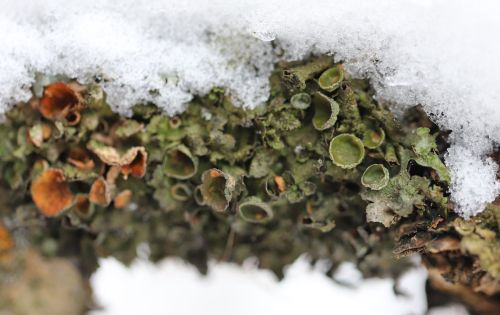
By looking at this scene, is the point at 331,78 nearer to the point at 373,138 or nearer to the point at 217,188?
the point at 373,138

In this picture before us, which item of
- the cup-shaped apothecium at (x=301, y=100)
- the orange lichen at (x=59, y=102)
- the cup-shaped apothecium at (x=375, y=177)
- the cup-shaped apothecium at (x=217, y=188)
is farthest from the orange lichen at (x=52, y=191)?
the cup-shaped apothecium at (x=375, y=177)

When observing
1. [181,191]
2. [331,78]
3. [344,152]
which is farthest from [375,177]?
[181,191]

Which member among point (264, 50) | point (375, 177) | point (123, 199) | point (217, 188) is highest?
point (264, 50)

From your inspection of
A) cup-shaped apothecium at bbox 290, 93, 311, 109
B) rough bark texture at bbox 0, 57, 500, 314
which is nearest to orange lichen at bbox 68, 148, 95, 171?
rough bark texture at bbox 0, 57, 500, 314

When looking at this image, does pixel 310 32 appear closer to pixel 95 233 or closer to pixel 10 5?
pixel 10 5

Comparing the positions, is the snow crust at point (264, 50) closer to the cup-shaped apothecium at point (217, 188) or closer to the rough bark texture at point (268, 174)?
the rough bark texture at point (268, 174)

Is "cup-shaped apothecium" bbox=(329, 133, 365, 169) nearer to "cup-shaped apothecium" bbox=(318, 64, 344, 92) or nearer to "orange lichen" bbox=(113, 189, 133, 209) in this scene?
"cup-shaped apothecium" bbox=(318, 64, 344, 92)
